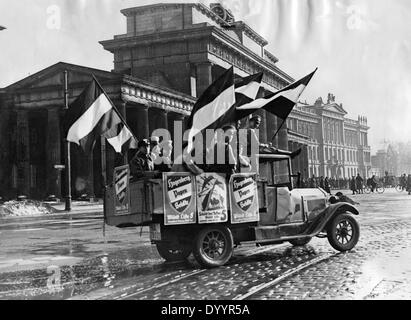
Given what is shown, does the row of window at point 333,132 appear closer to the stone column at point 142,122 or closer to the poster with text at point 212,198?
the stone column at point 142,122

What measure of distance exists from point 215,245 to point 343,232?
2.90 metres

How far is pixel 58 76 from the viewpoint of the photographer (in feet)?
120

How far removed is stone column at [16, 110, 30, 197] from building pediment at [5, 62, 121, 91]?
6.89 feet

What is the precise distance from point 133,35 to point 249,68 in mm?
14339

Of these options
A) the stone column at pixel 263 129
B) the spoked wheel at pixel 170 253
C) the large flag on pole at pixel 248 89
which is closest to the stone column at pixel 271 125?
the stone column at pixel 263 129

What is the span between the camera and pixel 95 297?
254 inches

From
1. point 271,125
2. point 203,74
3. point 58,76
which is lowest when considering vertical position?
point 271,125

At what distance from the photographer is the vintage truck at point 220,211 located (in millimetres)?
8102

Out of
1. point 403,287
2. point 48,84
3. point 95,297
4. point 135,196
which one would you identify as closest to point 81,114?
point 135,196

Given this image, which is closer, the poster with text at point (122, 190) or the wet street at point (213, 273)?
the wet street at point (213, 273)

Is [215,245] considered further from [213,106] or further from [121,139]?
[121,139]

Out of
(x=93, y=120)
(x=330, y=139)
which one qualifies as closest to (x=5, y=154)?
(x=93, y=120)

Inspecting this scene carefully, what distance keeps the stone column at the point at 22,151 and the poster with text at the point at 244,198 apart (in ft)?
106

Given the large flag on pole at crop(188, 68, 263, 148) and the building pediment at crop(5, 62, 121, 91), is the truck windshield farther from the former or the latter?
the building pediment at crop(5, 62, 121, 91)
